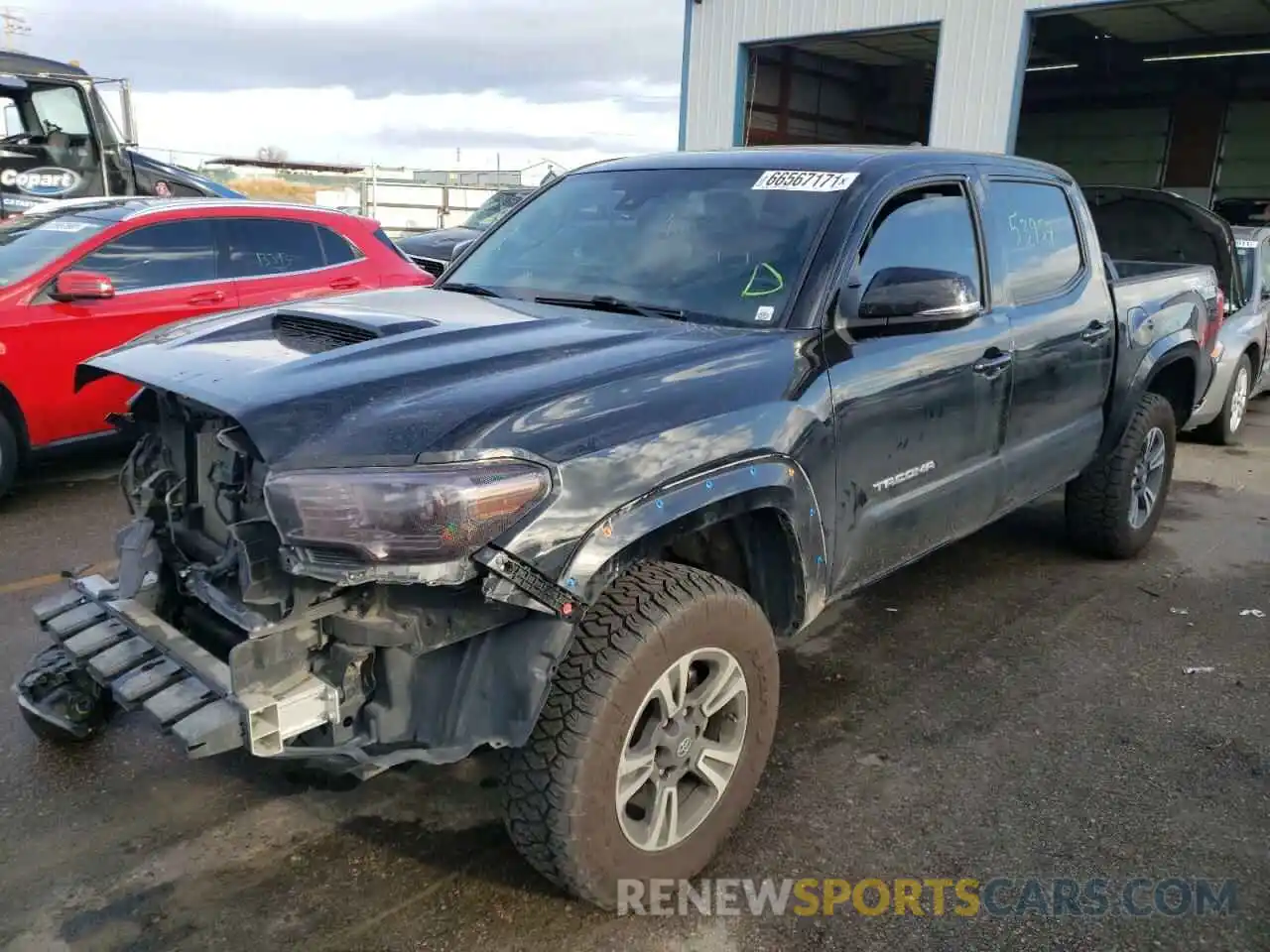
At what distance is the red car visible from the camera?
572cm

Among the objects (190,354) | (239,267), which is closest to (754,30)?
(239,267)

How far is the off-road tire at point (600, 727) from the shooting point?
7.59 ft

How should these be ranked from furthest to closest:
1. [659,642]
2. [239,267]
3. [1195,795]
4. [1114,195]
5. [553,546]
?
[1114,195]
[239,267]
[1195,795]
[659,642]
[553,546]

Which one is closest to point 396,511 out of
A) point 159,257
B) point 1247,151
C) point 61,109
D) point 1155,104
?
point 159,257

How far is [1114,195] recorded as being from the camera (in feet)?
24.1

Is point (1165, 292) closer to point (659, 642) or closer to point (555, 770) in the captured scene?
point (659, 642)

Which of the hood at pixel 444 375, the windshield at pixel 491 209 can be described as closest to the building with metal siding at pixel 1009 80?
the windshield at pixel 491 209

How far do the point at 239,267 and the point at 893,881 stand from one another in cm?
581

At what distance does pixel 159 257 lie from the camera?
6.49 metres

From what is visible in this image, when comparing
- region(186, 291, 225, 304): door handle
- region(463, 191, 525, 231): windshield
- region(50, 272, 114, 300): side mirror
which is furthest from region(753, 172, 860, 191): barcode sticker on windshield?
region(463, 191, 525, 231): windshield

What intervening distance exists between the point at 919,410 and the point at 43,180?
10.4m

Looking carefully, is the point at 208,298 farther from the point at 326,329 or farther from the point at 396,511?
the point at 396,511

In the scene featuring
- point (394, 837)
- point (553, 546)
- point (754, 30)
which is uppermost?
point (754, 30)

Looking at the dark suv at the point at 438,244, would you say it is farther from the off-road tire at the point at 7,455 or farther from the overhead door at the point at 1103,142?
the overhead door at the point at 1103,142
